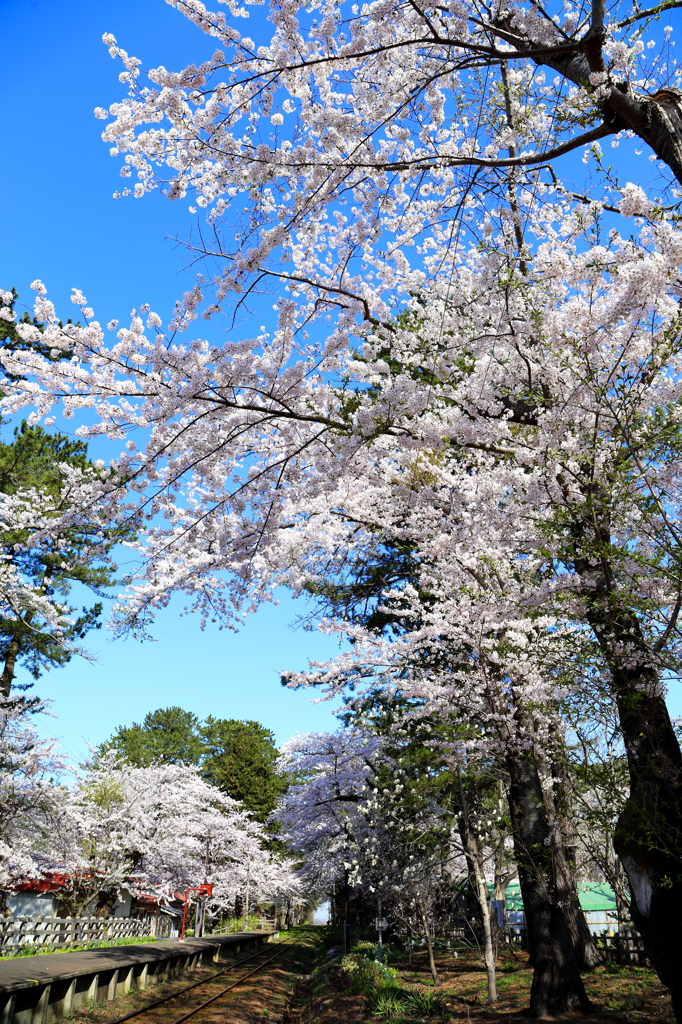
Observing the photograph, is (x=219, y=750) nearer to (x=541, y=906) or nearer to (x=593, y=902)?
(x=593, y=902)

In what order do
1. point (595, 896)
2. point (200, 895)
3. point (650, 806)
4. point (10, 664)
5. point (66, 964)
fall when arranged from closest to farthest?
point (650, 806) → point (66, 964) → point (10, 664) → point (595, 896) → point (200, 895)

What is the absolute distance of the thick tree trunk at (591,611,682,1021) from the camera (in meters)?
4.95

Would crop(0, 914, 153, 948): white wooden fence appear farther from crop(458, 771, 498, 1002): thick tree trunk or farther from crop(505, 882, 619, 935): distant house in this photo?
crop(505, 882, 619, 935): distant house

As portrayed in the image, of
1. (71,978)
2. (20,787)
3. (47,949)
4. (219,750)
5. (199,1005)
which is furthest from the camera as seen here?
(219,750)

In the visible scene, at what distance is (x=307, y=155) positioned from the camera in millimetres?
5027

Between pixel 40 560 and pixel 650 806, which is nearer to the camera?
pixel 650 806

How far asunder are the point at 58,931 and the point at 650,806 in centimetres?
1533

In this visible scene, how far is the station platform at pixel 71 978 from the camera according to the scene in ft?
27.5

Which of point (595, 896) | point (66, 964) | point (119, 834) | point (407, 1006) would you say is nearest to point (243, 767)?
point (595, 896)

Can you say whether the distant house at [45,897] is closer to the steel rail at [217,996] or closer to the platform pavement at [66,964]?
the steel rail at [217,996]

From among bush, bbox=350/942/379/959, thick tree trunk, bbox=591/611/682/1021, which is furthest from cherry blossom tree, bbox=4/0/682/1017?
bush, bbox=350/942/379/959

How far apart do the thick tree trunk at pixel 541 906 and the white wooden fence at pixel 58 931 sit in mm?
10097

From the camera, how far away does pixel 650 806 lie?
515 cm

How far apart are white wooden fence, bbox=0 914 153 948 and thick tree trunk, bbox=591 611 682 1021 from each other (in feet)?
40.7
